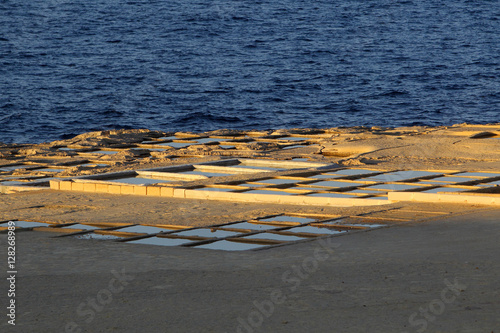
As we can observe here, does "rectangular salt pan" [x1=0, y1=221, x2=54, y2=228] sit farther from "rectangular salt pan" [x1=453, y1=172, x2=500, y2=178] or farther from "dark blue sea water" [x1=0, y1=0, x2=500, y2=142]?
"dark blue sea water" [x1=0, y1=0, x2=500, y2=142]

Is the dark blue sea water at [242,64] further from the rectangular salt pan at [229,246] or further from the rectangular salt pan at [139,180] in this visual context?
the rectangular salt pan at [229,246]

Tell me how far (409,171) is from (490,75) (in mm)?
39646

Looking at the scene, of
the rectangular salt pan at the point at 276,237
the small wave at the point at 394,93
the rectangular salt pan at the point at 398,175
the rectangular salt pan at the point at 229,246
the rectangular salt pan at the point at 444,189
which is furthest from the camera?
the small wave at the point at 394,93

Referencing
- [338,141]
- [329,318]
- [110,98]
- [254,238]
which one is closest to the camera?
[329,318]

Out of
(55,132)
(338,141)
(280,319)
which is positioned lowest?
(55,132)

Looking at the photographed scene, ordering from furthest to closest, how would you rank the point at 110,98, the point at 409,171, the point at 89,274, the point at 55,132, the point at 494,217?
1. the point at 110,98
2. the point at 55,132
3. the point at 409,171
4. the point at 494,217
5. the point at 89,274

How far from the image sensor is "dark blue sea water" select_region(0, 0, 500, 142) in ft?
150

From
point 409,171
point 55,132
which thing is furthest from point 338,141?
point 55,132

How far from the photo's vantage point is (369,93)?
5066 centimetres

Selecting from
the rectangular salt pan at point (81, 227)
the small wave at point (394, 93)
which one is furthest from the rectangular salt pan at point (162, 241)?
the small wave at point (394, 93)

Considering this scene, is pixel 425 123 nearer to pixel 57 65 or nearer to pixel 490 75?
pixel 490 75

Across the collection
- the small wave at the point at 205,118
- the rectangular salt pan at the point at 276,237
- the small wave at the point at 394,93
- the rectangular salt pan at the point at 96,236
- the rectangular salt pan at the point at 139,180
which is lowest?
the small wave at the point at 205,118

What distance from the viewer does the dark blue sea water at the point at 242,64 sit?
45.8 meters

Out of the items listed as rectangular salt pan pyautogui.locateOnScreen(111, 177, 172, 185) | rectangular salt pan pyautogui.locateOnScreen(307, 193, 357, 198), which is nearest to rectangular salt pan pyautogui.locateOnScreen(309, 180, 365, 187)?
rectangular salt pan pyautogui.locateOnScreen(307, 193, 357, 198)
